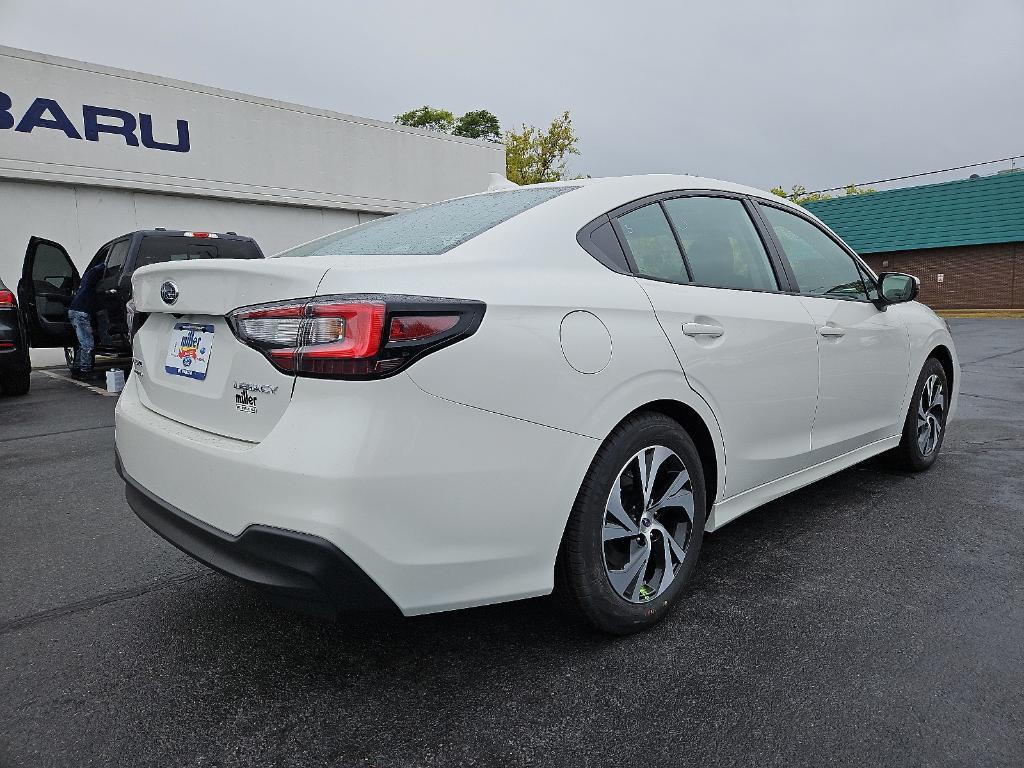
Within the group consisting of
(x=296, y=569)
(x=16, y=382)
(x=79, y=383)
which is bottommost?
(x=79, y=383)

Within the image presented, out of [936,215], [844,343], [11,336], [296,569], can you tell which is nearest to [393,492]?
[296,569]

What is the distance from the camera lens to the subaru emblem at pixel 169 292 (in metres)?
2.17

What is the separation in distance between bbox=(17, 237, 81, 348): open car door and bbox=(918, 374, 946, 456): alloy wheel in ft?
29.5

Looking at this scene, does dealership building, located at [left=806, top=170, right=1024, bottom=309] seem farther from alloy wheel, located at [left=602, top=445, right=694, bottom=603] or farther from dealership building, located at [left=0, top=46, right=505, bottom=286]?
alloy wheel, located at [left=602, top=445, right=694, bottom=603]

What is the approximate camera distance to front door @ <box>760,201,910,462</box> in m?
3.17

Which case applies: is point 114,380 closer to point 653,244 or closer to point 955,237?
point 653,244

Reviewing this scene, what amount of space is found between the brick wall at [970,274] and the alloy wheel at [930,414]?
24763 millimetres

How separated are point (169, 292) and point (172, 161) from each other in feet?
42.4

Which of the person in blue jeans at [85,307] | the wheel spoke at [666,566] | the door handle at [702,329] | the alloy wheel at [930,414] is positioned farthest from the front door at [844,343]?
the person in blue jeans at [85,307]

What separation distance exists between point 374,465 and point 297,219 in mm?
14852

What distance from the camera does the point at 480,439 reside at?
1848 mm

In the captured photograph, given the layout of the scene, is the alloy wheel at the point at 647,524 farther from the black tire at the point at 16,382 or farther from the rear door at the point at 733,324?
the black tire at the point at 16,382

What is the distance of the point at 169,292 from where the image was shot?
7.21 feet

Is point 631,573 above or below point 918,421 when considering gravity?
below
